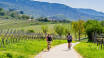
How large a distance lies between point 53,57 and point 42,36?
4399cm

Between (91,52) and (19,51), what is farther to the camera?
(91,52)

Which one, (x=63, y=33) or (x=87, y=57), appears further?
(x=63, y=33)

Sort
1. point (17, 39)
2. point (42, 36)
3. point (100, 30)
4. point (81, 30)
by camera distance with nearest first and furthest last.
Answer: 1. point (17, 39)
2. point (42, 36)
3. point (100, 30)
4. point (81, 30)

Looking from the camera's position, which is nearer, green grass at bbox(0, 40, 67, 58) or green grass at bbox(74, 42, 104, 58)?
green grass at bbox(0, 40, 67, 58)

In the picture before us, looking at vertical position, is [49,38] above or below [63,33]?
above

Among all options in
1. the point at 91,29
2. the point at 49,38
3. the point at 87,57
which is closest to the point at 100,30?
the point at 91,29

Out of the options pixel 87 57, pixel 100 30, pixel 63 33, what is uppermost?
pixel 87 57

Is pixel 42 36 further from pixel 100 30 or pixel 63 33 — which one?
pixel 63 33

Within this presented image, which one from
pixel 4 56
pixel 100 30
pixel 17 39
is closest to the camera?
pixel 4 56

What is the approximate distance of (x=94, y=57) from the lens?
20531 mm

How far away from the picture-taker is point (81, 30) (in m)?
121

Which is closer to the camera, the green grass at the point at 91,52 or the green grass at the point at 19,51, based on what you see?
the green grass at the point at 19,51

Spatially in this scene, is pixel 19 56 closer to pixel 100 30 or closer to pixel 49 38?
pixel 49 38

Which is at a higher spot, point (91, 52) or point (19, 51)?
point (19, 51)
